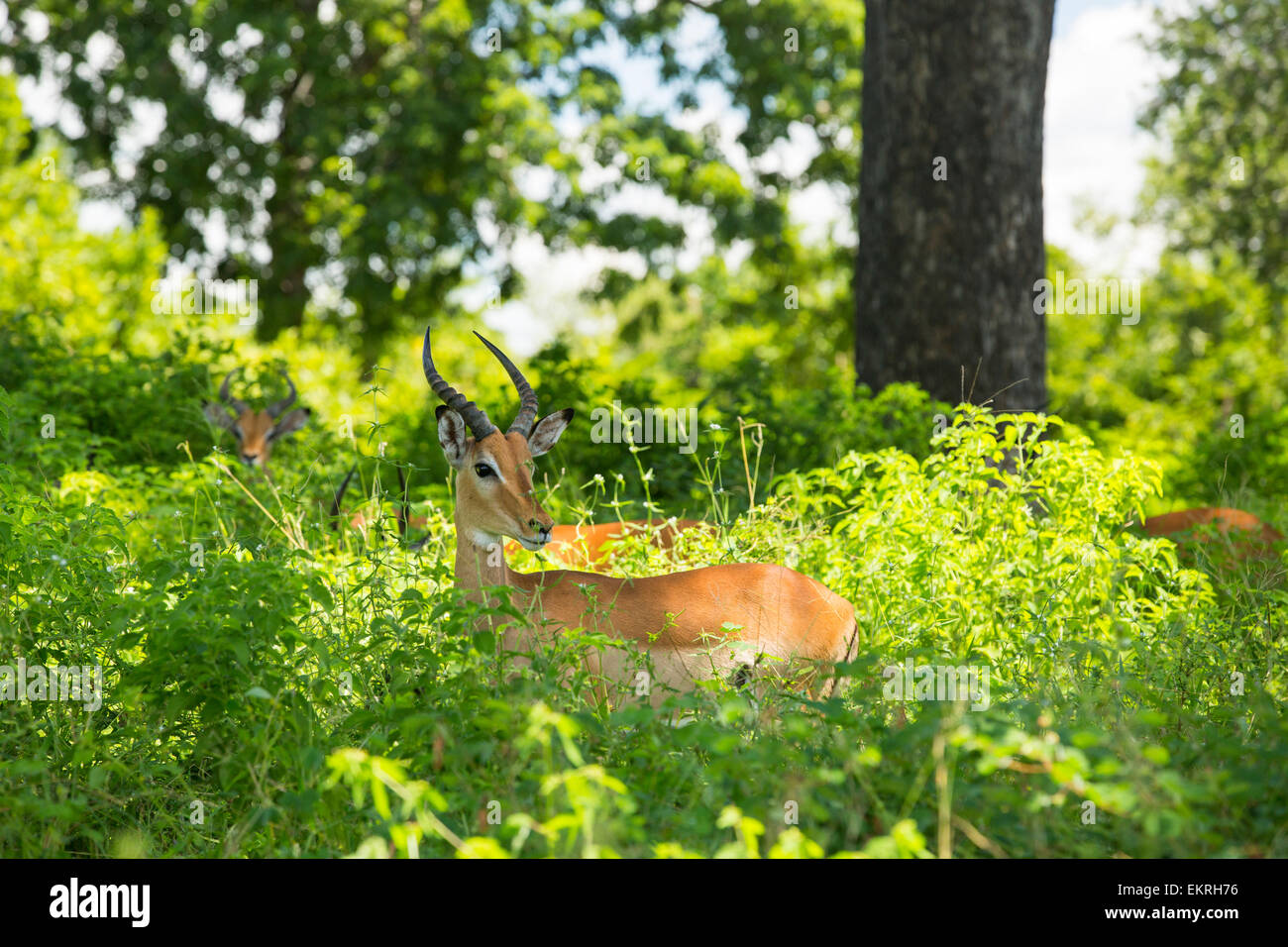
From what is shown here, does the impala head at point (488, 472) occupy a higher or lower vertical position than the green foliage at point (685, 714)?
higher

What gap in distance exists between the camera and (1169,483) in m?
9.35

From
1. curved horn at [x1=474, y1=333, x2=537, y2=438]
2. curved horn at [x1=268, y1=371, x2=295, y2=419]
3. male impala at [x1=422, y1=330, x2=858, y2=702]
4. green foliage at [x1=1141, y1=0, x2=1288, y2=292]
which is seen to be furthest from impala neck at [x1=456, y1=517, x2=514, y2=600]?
green foliage at [x1=1141, y1=0, x2=1288, y2=292]

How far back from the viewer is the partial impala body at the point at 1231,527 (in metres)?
6.63

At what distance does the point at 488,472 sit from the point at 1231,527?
408 cm

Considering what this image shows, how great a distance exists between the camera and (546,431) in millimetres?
5891

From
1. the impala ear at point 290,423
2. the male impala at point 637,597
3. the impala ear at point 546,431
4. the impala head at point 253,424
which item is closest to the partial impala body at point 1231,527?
the male impala at point 637,597

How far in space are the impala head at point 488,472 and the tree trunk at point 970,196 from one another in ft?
13.0

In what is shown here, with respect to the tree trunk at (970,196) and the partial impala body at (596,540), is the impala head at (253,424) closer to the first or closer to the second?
the partial impala body at (596,540)

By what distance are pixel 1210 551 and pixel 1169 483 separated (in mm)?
2791

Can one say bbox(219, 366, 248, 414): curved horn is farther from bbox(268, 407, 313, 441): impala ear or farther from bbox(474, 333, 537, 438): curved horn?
bbox(474, 333, 537, 438): curved horn

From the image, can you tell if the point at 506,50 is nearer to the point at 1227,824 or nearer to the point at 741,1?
the point at 741,1

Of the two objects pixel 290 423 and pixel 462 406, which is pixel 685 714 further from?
pixel 290 423
